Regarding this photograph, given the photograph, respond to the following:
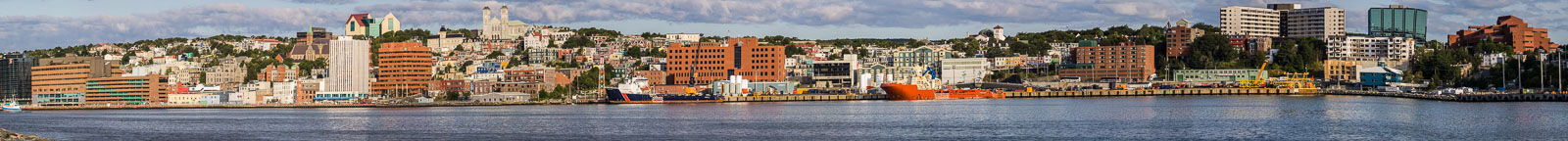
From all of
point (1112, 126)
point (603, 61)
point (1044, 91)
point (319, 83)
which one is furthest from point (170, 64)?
point (1112, 126)

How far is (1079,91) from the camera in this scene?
422ft

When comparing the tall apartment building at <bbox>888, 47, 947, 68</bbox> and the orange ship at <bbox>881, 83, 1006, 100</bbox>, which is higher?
the tall apartment building at <bbox>888, 47, 947, 68</bbox>

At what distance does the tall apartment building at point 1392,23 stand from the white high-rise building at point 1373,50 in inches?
793

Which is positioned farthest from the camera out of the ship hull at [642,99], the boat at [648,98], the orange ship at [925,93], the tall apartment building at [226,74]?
the tall apartment building at [226,74]

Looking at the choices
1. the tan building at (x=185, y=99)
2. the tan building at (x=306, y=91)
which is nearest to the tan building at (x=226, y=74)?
the tan building at (x=306, y=91)

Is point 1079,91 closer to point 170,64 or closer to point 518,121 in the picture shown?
point 518,121

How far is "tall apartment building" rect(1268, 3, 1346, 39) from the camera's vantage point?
567ft

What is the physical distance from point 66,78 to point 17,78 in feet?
20.6

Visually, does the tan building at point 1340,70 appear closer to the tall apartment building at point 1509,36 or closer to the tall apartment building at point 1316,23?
the tall apartment building at point 1509,36

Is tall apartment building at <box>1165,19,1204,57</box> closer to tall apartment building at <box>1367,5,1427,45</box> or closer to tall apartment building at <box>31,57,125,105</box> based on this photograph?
tall apartment building at <box>1367,5,1427,45</box>

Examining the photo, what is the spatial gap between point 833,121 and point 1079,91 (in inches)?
2343

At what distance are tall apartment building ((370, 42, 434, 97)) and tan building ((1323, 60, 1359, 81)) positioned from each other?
64494 mm

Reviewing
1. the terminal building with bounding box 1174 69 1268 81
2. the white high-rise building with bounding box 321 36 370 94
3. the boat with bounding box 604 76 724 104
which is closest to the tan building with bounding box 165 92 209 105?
the white high-rise building with bounding box 321 36 370 94

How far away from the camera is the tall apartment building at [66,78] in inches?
5246
